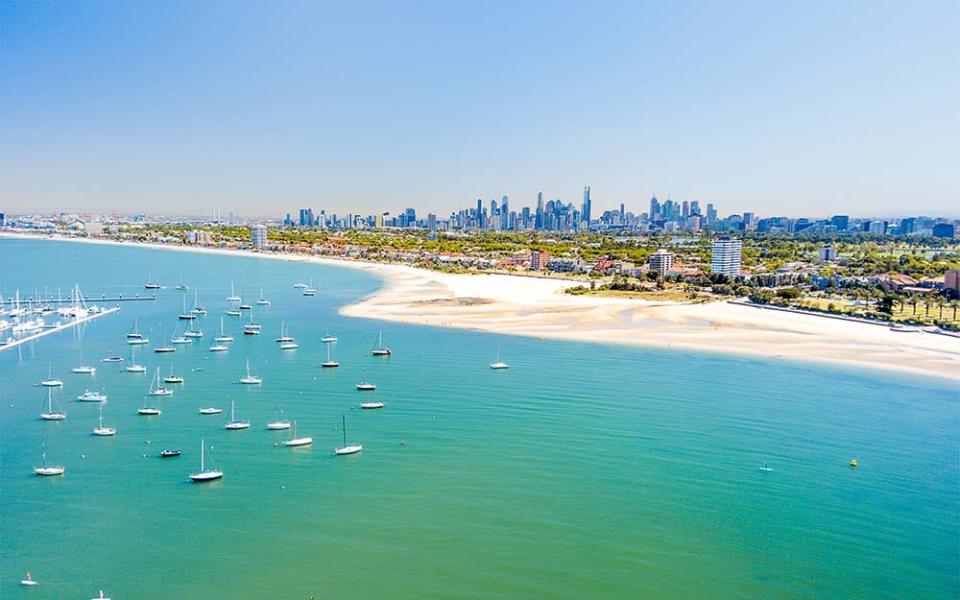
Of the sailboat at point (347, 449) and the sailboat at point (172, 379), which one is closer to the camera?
the sailboat at point (347, 449)

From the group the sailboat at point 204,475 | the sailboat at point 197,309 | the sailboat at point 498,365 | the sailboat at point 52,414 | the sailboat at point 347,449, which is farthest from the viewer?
the sailboat at point 197,309

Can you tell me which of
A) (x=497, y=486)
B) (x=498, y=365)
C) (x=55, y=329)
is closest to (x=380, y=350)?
(x=498, y=365)

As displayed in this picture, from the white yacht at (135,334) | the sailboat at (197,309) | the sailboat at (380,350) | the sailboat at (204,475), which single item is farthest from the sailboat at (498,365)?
the sailboat at (197,309)

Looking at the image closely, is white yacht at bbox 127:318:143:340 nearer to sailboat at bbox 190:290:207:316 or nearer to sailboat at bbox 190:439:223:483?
sailboat at bbox 190:290:207:316

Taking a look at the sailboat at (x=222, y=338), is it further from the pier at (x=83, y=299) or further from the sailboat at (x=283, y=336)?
the pier at (x=83, y=299)

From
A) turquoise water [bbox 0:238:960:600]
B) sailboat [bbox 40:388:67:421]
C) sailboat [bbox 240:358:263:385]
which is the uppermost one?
sailboat [bbox 240:358:263:385]

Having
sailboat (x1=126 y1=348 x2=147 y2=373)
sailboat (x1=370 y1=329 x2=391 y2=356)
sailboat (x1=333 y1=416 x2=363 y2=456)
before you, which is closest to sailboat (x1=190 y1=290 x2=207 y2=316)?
sailboat (x1=126 y1=348 x2=147 y2=373)

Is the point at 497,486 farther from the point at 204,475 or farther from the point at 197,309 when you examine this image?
the point at 197,309
